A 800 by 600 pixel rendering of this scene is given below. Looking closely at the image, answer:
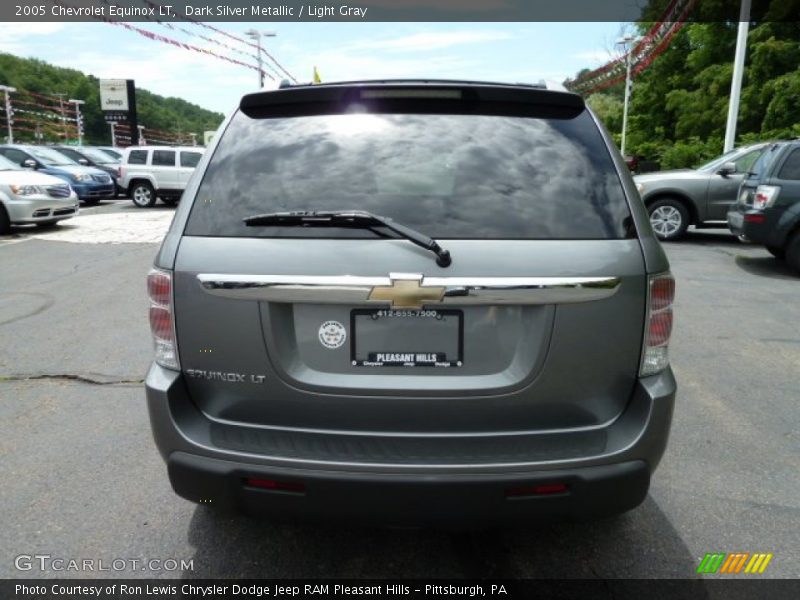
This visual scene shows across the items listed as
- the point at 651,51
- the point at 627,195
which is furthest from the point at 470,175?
the point at 651,51

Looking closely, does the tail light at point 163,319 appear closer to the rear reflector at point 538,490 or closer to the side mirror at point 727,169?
the rear reflector at point 538,490

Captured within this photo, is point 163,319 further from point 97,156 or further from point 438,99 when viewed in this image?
point 97,156

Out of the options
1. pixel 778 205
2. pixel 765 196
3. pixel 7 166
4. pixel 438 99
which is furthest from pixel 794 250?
pixel 7 166

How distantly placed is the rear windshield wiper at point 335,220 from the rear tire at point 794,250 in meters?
8.22

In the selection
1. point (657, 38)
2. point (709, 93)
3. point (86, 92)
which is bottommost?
point (709, 93)

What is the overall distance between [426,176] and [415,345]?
614 mm

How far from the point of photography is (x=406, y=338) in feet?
6.90

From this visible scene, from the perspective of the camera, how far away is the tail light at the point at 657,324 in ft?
7.12

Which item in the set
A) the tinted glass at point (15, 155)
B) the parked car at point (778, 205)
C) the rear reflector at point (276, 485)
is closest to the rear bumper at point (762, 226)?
the parked car at point (778, 205)

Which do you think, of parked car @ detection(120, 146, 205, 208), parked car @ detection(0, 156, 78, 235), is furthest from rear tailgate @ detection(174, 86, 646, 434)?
parked car @ detection(120, 146, 205, 208)

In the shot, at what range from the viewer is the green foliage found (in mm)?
78000

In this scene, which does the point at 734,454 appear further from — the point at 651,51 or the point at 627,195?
the point at 651,51

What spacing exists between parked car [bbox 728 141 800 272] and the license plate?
8124 millimetres

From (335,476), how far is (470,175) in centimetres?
112
